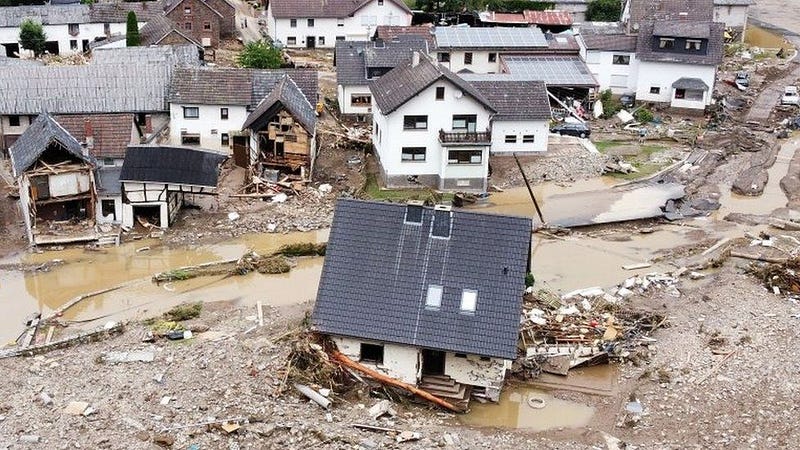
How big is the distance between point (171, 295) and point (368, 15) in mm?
44912

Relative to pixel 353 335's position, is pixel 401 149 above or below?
above

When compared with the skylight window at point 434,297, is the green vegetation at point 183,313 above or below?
below

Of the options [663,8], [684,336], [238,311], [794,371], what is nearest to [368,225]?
[238,311]

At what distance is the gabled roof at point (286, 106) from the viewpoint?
145ft

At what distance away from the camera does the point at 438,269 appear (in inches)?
1061

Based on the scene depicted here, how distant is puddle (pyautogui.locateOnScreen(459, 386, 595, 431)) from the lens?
25766 millimetres

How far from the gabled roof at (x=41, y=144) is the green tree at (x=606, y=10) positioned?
51088 mm

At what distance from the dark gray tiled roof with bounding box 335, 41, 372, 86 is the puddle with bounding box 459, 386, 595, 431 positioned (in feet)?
102

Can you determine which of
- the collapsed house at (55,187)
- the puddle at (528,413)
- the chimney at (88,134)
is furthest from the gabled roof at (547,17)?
the puddle at (528,413)

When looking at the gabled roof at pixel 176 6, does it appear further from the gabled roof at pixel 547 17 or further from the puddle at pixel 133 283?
the puddle at pixel 133 283

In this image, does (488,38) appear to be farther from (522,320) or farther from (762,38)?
(522,320)

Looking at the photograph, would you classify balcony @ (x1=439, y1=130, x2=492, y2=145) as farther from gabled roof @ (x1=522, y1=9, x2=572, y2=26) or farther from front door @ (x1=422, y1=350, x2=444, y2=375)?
gabled roof @ (x1=522, y1=9, x2=572, y2=26)

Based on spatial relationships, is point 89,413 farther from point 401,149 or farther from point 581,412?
point 401,149

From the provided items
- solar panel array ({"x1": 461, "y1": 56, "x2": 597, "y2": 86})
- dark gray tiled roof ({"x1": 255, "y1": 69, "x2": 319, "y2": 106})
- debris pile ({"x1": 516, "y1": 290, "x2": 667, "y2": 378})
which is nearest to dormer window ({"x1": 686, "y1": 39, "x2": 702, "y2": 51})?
solar panel array ({"x1": 461, "y1": 56, "x2": 597, "y2": 86})
